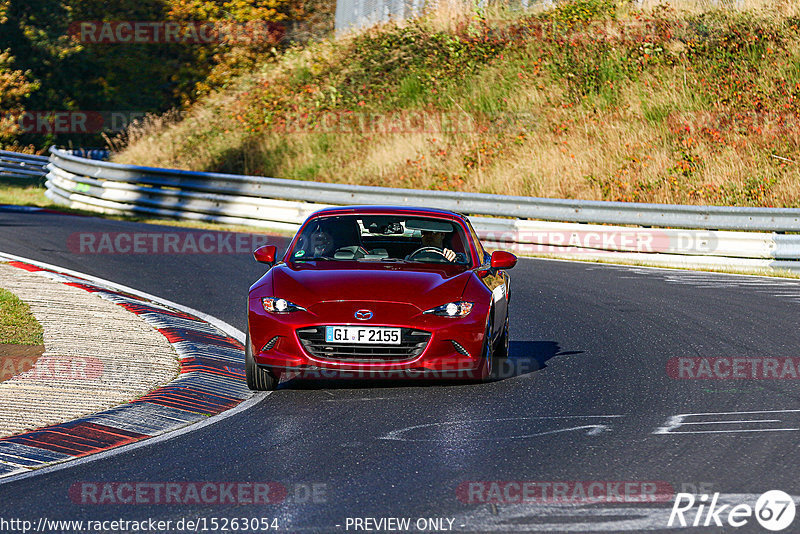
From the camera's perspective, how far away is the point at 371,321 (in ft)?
27.5

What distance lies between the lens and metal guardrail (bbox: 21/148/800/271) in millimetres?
17344

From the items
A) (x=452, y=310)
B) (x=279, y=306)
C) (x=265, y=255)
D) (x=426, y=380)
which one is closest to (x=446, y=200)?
(x=265, y=255)

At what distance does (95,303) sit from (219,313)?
1.29 m

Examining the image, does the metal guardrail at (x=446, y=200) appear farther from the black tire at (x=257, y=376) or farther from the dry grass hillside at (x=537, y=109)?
the black tire at (x=257, y=376)

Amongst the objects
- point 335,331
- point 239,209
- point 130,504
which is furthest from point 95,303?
point 239,209

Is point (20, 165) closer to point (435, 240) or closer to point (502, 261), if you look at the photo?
point (435, 240)

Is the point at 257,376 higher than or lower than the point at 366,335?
lower

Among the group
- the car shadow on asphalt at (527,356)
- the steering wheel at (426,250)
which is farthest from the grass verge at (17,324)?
the car shadow on asphalt at (527,356)

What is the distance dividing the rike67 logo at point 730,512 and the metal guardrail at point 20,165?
32.0 meters

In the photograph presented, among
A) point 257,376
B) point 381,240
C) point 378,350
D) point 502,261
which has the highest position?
point 381,240

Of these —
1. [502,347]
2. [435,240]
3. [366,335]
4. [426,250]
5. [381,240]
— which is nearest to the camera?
[366,335]

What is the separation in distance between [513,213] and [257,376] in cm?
1175

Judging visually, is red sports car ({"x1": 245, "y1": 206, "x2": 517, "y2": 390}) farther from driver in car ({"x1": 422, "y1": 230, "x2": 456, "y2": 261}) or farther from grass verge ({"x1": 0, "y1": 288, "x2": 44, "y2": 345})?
grass verge ({"x1": 0, "y1": 288, "x2": 44, "y2": 345})

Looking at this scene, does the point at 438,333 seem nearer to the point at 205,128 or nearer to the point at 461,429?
the point at 461,429
